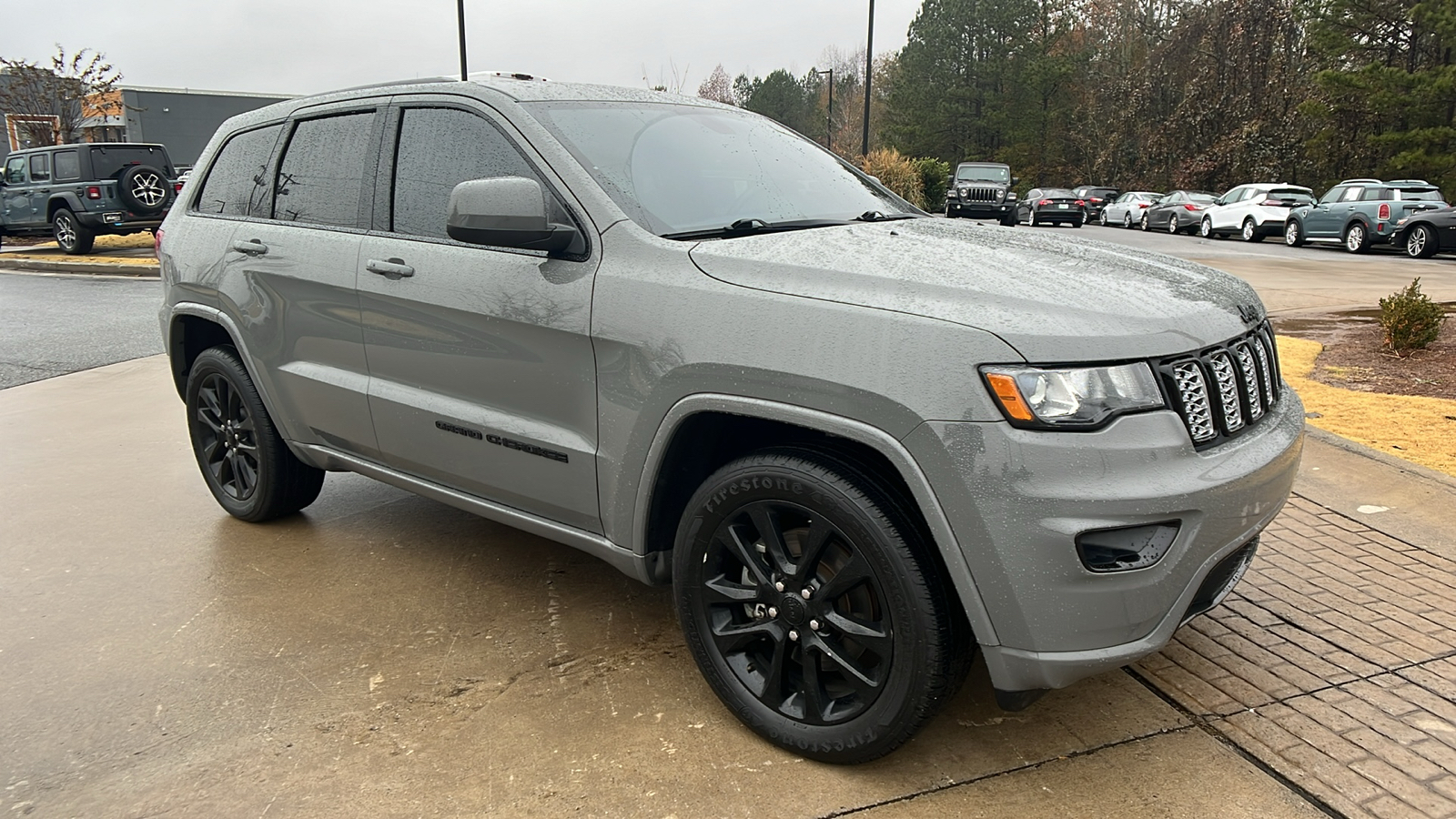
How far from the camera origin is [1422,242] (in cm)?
1936

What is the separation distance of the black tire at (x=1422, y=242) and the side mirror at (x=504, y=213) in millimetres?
21337

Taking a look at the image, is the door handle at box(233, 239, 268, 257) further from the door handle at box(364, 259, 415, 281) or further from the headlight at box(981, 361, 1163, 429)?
the headlight at box(981, 361, 1163, 429)

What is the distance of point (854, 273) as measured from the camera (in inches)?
99.0

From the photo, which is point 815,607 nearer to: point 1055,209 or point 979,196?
point 979,196

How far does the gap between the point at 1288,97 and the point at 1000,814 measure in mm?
42568

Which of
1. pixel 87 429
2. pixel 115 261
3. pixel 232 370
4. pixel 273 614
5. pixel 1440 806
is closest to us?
pixel 1440 806

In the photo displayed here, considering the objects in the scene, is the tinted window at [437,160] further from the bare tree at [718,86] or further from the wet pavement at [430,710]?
the bare tree at [718,86]

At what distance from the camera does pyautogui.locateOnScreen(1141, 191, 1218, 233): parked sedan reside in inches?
1136

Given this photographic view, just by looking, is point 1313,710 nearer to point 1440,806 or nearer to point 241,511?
point 1440,806

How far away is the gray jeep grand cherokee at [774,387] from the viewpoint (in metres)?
2.25

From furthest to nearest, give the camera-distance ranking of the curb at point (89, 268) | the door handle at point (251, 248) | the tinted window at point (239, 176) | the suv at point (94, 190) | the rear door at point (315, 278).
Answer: the suv at point (94, 190) < the curb at point (89, 268) < the tinted window at point (239, 176) < the door handle at point (251, 248) < the rear door at point (315, 278)

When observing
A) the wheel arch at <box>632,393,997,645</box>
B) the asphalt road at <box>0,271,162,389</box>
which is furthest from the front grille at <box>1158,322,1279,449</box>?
the asphalt road at <box>0,271,162,389</box>

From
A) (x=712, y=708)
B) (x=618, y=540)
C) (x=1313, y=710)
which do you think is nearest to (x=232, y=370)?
(x=618, y=540)

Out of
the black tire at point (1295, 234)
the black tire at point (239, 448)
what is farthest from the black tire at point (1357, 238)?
the black tire at point (239, 448)
